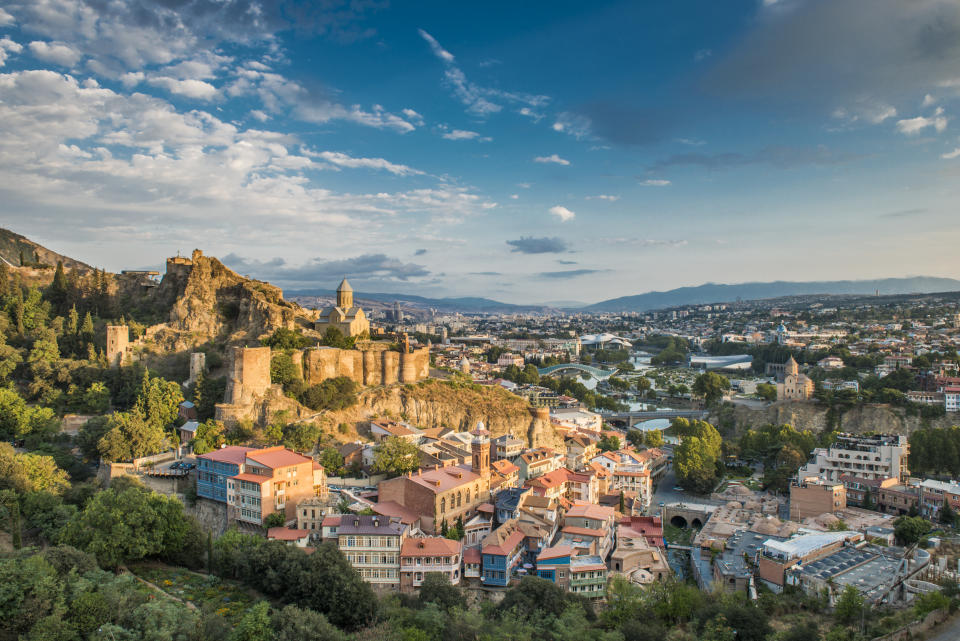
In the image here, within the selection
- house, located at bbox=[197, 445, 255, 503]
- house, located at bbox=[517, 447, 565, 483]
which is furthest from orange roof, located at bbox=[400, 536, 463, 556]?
house, located at bbox=[517, 447, 565, 483]

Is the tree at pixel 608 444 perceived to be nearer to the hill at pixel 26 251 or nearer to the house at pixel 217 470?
the house at pixel 217 470

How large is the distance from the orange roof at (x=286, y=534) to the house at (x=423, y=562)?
2779mm

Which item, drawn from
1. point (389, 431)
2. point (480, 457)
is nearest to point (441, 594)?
point (480, 457)

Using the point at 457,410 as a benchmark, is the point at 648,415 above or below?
below

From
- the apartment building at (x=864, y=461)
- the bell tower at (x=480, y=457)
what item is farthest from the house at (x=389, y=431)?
the apartment building at (x=864, y=461)

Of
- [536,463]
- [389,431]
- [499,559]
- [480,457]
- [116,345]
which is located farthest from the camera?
[536,463]

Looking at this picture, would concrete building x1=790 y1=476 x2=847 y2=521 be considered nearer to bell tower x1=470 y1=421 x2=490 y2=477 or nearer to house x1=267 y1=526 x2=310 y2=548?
bell tower x1=470 y1=421 x2=490 y2=477

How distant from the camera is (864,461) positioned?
1153 inches

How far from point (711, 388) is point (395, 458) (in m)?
34.7

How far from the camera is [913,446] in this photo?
30.5 m

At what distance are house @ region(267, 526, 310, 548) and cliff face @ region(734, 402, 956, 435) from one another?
32411mm

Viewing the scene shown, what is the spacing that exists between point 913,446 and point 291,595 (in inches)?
1111

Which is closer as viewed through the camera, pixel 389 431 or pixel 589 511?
pixel 589 511

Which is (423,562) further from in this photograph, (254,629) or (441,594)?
(254,629)
